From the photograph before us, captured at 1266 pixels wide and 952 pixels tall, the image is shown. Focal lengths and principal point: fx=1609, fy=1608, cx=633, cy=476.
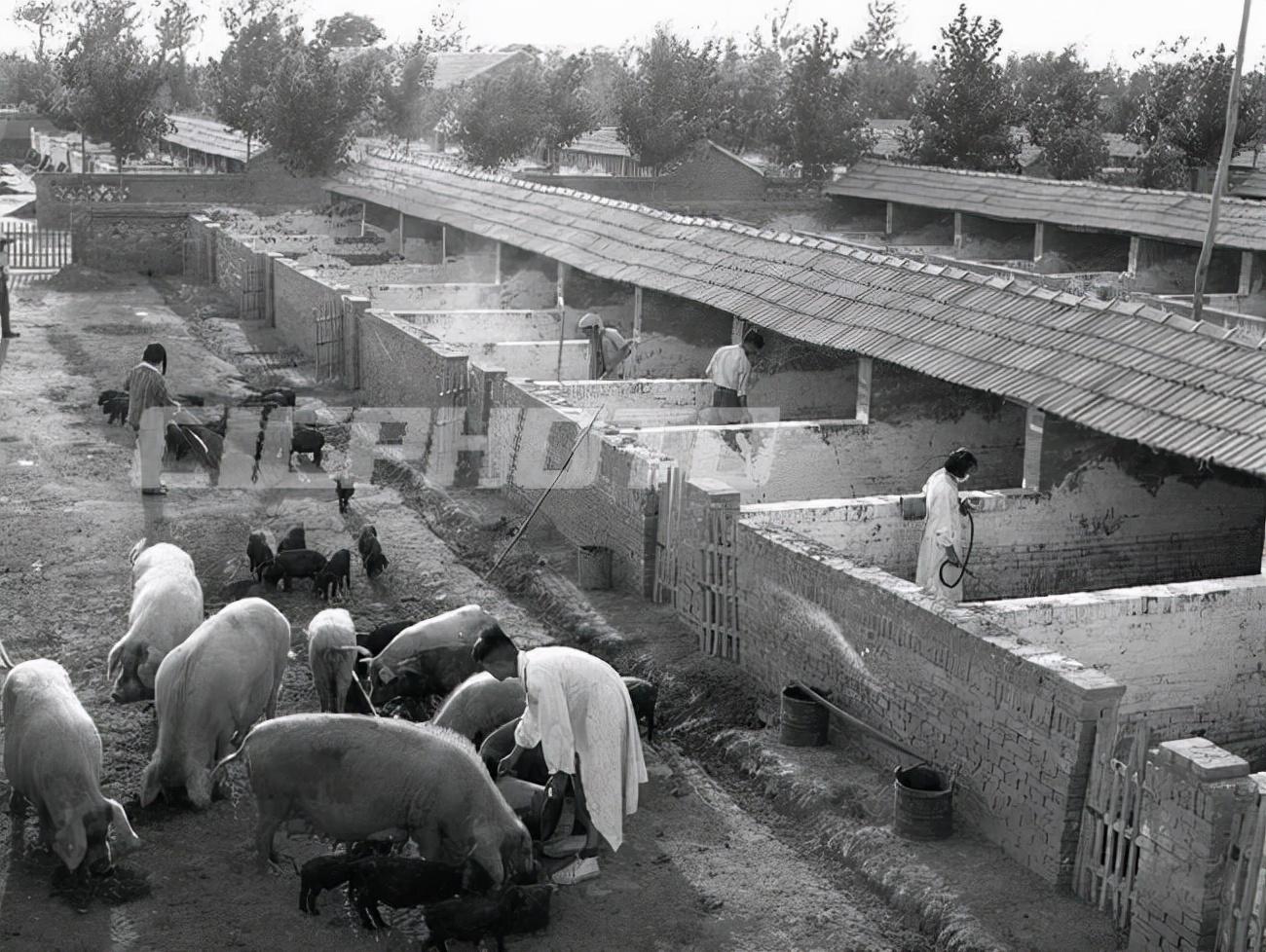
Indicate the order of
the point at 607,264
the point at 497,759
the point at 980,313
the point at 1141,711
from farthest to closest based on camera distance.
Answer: the point at 607,264, the point at 980,313, the point at 1141,711, the point at 497,759

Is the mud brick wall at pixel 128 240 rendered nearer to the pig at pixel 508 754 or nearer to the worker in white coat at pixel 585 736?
the pig at pixel 508 754

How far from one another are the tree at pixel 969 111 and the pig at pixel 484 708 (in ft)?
125

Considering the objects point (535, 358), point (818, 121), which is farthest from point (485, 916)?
point (818, 121)

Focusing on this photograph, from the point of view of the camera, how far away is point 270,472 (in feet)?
62.7

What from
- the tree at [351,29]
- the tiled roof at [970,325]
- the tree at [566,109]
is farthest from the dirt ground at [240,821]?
the tree at [351,29]

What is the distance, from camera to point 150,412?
56.9 ft

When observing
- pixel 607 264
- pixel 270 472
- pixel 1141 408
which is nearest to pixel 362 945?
pixel 1141 408

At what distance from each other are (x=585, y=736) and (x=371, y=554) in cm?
630

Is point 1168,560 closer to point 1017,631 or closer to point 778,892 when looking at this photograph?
point 1017,631

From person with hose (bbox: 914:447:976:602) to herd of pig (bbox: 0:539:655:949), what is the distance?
2.75 metres

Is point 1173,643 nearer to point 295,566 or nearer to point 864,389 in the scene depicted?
point 864,389

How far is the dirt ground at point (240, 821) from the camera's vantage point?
9000mm

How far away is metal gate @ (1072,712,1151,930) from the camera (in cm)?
869

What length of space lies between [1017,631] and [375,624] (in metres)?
5.91
